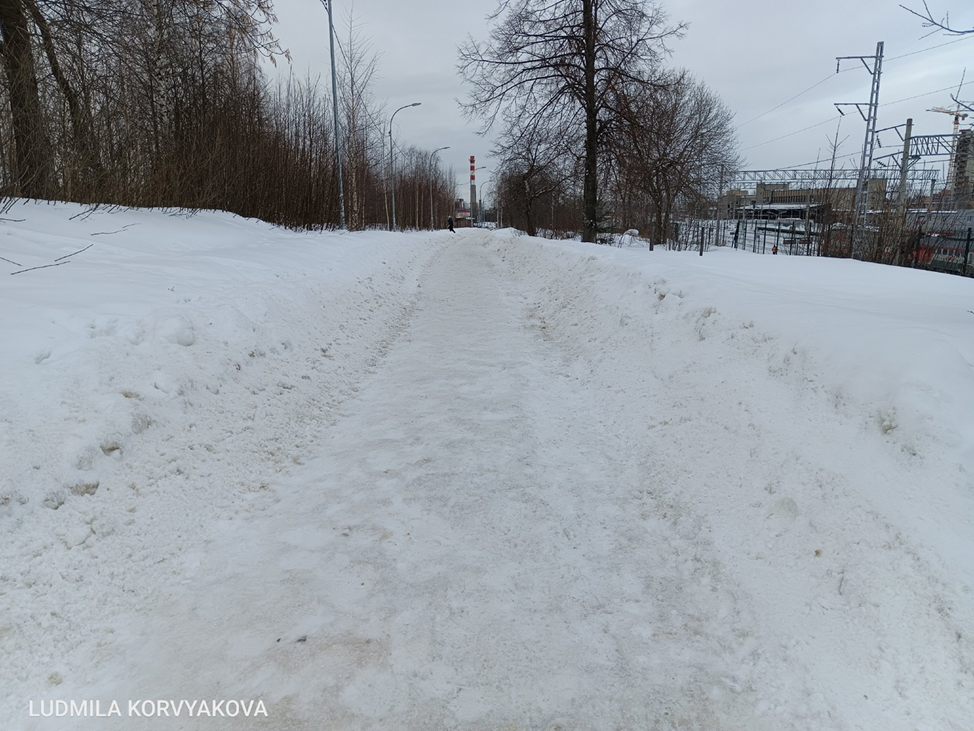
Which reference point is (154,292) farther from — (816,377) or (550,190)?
(550,190)

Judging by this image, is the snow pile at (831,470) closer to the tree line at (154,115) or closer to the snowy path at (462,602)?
the snowy path at (462,602)

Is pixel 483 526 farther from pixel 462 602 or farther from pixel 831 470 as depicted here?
pixel 831 470

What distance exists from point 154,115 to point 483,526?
45.5ft

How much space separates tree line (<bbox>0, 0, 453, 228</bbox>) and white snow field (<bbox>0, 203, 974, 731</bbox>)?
476 centimetres

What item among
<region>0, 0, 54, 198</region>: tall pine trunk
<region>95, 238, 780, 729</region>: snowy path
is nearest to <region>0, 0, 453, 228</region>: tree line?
<region>0, 0, 54, 198</region>: tall pine trunk

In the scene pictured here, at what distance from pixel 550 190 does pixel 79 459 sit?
86.5 feet

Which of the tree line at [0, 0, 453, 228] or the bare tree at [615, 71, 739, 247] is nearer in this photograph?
the tree line at [0, 0, 453, 228]

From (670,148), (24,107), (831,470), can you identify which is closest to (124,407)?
(831,470)

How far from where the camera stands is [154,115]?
12422 millimetres

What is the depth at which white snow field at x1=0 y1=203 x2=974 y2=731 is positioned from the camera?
213 cm

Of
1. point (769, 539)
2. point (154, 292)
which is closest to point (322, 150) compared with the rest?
point (154, 292)

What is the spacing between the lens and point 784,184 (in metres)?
60.3

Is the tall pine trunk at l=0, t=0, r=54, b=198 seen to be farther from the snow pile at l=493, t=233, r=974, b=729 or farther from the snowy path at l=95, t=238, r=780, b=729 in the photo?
the snow pile at l=493, t=233, r=974, b=729

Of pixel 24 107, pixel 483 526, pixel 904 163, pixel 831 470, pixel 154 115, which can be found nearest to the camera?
pixel 831 470
